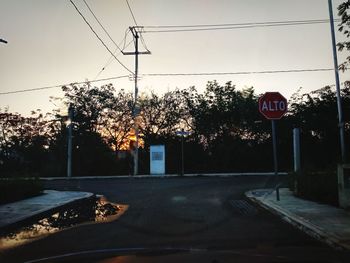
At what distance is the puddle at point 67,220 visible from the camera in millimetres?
9602

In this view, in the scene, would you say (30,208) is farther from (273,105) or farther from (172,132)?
(172,132)

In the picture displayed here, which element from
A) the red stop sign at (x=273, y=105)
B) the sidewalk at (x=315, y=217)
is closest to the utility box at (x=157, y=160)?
the sidewalk at (x=315, y=217)

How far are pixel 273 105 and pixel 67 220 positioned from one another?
7904mm

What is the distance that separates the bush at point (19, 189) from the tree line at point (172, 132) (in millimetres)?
16877

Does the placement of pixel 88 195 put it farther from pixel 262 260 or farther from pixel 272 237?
pixel 262 260

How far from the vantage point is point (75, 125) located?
39.8m

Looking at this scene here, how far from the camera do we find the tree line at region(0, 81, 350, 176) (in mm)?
36188

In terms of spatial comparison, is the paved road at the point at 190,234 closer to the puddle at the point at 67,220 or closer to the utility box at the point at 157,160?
the puddle at the point at 67,220

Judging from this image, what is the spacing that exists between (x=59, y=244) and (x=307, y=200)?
970cm

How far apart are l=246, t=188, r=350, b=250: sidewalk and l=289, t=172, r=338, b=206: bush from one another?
46 centimetres

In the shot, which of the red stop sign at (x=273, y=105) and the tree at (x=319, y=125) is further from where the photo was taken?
the tree at (x=319, y=125)

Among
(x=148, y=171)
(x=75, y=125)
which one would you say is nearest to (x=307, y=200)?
(x=148, y=171)

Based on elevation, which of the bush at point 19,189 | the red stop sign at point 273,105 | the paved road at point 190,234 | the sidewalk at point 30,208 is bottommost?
the paved road at point 190,234

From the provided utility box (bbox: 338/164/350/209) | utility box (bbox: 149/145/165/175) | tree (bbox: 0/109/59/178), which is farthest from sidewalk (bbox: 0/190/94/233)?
tree (bbox: 0/109/59/178)
